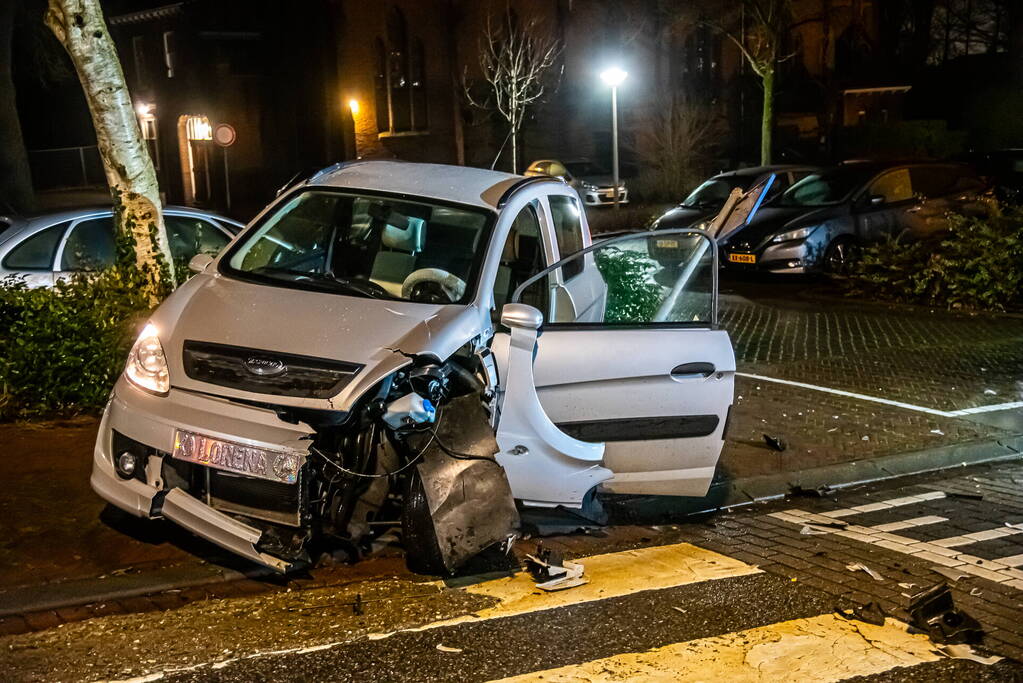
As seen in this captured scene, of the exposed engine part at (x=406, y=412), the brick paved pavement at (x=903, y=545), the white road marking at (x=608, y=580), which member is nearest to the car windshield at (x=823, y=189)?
the brick paved pavement at (x=903, y=545)

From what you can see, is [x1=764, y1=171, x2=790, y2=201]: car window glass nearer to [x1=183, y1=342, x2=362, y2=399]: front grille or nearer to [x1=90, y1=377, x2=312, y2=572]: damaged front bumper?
[x1=183, y1=342, x2=362, y2=399]: front grille

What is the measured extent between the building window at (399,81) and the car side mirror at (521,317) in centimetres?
3699

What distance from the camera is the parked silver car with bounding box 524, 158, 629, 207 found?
35031 millimetres

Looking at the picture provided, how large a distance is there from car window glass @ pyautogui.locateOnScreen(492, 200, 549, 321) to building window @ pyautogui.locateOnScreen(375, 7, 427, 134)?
35.6m

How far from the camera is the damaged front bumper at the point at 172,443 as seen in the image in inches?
214

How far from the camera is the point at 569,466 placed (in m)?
6.25

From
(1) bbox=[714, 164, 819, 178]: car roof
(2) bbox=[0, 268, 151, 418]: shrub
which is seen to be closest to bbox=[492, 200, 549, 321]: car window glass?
(2) bbox=[0, 268, 151, 418]: shrub

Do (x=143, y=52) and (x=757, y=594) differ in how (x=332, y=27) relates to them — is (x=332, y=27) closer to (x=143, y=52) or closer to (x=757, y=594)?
(x=143, y=52)

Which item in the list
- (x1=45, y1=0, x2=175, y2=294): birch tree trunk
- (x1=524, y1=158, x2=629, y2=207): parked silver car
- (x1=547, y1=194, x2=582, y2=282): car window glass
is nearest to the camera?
(x1=547, y1=194, x2=582, y2=282): car window glass

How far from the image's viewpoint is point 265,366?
18.4 feet

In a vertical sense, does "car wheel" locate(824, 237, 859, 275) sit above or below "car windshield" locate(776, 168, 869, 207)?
below

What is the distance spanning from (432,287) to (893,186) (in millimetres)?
13668

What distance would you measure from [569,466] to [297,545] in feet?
5.02

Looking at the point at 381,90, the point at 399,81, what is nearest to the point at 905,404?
the point at 381,90
